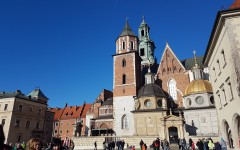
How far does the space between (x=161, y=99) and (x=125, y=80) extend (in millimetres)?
8178

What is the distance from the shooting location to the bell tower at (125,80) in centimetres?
3784

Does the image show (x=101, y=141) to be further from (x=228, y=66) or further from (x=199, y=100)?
(x=228, y=66)

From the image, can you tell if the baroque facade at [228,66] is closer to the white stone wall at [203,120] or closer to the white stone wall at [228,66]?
the white stone wall at [228,66]

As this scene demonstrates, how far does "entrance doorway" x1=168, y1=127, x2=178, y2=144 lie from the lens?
31141mm

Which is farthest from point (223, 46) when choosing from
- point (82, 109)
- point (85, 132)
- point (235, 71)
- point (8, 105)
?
point (82, 109)

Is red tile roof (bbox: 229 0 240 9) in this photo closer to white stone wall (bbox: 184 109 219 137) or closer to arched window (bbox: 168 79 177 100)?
white stone wall (bbox: 184 109 219 137)

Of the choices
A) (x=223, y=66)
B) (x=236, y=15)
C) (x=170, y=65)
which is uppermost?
(x=170, y=65)

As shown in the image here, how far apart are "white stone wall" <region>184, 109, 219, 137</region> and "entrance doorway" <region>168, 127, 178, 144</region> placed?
8.55 feet

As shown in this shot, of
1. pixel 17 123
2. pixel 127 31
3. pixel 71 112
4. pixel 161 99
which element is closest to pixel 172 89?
pixel 161 99

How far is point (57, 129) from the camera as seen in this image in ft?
187

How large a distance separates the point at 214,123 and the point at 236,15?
20.0 metres

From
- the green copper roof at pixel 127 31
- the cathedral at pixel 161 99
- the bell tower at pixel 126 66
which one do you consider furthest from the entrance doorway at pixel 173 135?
the green copper roof at pixel 127 31

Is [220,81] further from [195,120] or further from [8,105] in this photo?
[8,105]

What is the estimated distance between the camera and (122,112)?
38406 mm
